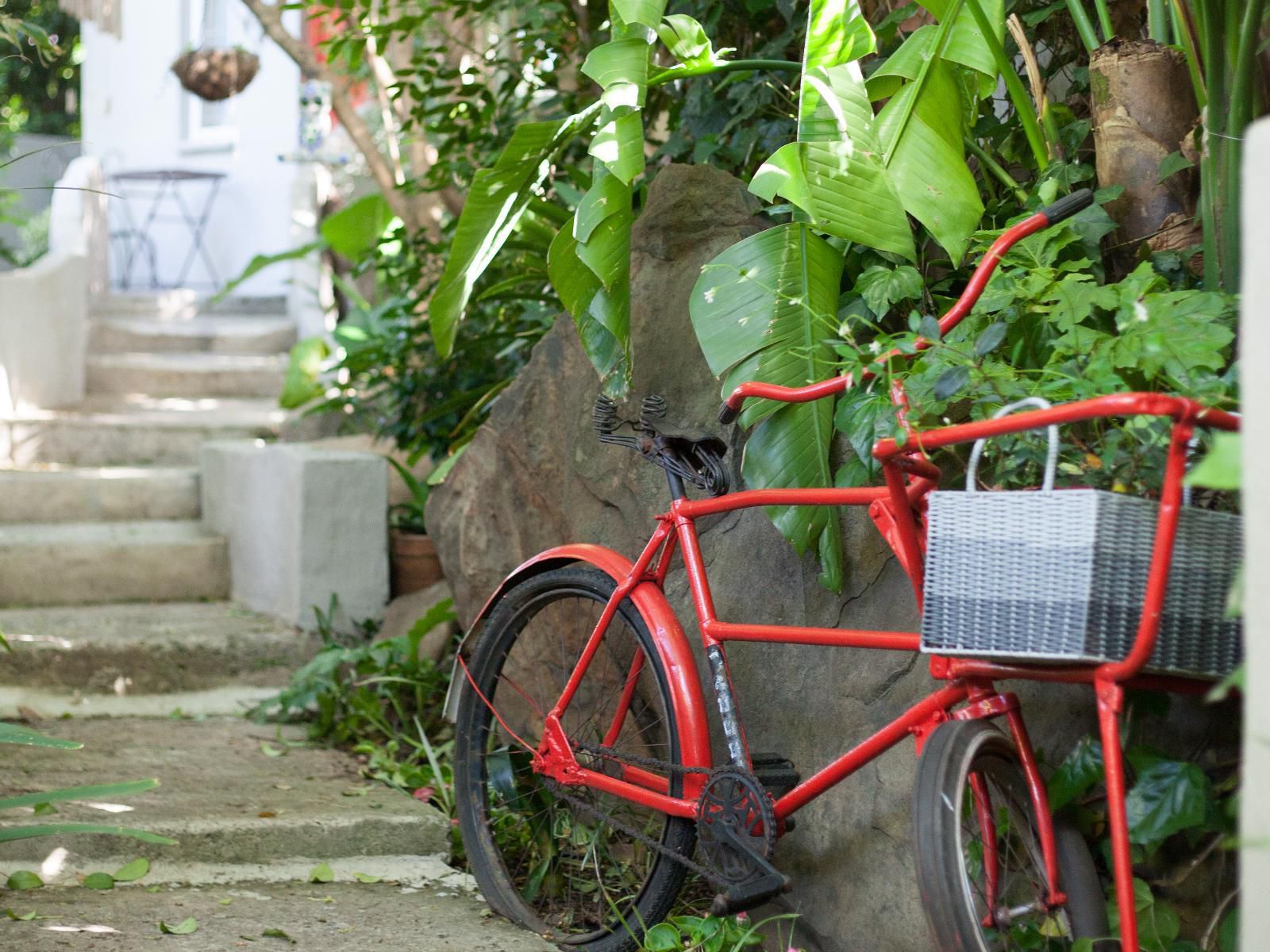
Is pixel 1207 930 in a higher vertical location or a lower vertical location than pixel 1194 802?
lower

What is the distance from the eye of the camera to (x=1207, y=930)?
1.87 metres

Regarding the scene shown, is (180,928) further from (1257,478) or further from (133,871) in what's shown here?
(1257,478)

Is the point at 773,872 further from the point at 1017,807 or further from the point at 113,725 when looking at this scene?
the point at 113,725

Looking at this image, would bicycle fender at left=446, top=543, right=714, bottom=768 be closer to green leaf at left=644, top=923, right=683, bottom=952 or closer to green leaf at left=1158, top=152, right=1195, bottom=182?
green leaf at left=644, top=923, right=683, bottom=952

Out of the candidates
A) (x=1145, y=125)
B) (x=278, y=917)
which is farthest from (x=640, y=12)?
(x=278, y=917)

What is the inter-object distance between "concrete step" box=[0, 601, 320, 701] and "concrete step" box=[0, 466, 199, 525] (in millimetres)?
791

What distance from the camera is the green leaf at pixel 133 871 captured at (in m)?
2.73

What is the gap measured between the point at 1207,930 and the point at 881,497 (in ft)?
2.62

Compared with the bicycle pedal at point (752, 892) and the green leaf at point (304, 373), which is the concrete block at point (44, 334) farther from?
the bicycle pedal at point (752, 892)

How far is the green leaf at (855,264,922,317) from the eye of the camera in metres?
2.25

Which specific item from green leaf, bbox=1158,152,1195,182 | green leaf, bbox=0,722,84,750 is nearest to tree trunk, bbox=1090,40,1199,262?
green leaf, bbox=1158,152,1195,182

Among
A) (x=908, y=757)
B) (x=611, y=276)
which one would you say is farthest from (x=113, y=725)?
(x=908, y=757)

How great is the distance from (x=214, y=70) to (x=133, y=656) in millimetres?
5121

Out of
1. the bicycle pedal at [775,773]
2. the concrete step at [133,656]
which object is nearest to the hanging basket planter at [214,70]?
the concrete step at [133,656]
